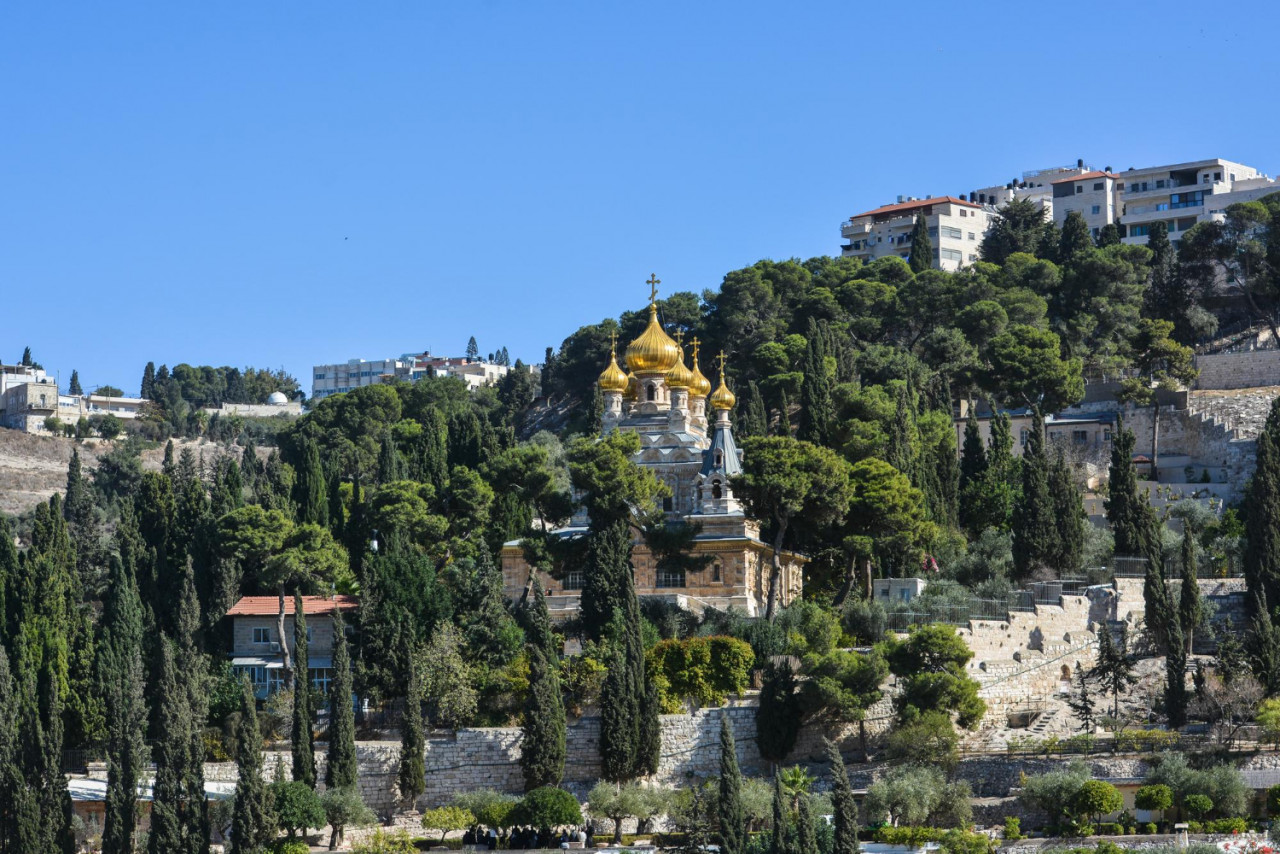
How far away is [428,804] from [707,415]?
2799 centimetres

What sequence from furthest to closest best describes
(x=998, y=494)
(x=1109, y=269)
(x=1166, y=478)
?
1. (x=1109, y=269)
2. (x=1166, y=478)
3. (x=998, y=494)

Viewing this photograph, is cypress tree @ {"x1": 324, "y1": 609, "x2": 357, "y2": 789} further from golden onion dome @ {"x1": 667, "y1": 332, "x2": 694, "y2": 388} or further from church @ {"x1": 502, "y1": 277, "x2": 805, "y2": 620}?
golden onion dome @ {"x1": 667, "y1": 332, "x2": 694, "y2": 388}

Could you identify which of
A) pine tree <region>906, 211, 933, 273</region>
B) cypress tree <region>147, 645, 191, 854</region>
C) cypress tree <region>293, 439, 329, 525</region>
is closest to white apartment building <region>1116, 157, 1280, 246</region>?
pine tree <region>906, 211, 933, 273</region>

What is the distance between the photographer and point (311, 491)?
72.7 meters

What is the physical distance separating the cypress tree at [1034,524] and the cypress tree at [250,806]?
80.8 ft

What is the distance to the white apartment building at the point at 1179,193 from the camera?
4338 inches

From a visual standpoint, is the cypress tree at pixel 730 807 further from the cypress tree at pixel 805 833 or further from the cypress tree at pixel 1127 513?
the cypress tree at pixel 1127 513

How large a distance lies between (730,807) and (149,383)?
128 metres

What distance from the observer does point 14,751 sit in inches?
2077

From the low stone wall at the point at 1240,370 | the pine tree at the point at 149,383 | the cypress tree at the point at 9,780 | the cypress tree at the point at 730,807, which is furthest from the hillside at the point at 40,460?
the cypress tree at the point at 730,807

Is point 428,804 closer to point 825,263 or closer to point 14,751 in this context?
point 14,751

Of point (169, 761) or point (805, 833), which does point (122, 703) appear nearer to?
point (169, 761)

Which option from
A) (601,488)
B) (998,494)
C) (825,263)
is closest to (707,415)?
(998,494)

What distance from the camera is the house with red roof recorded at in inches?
2463
